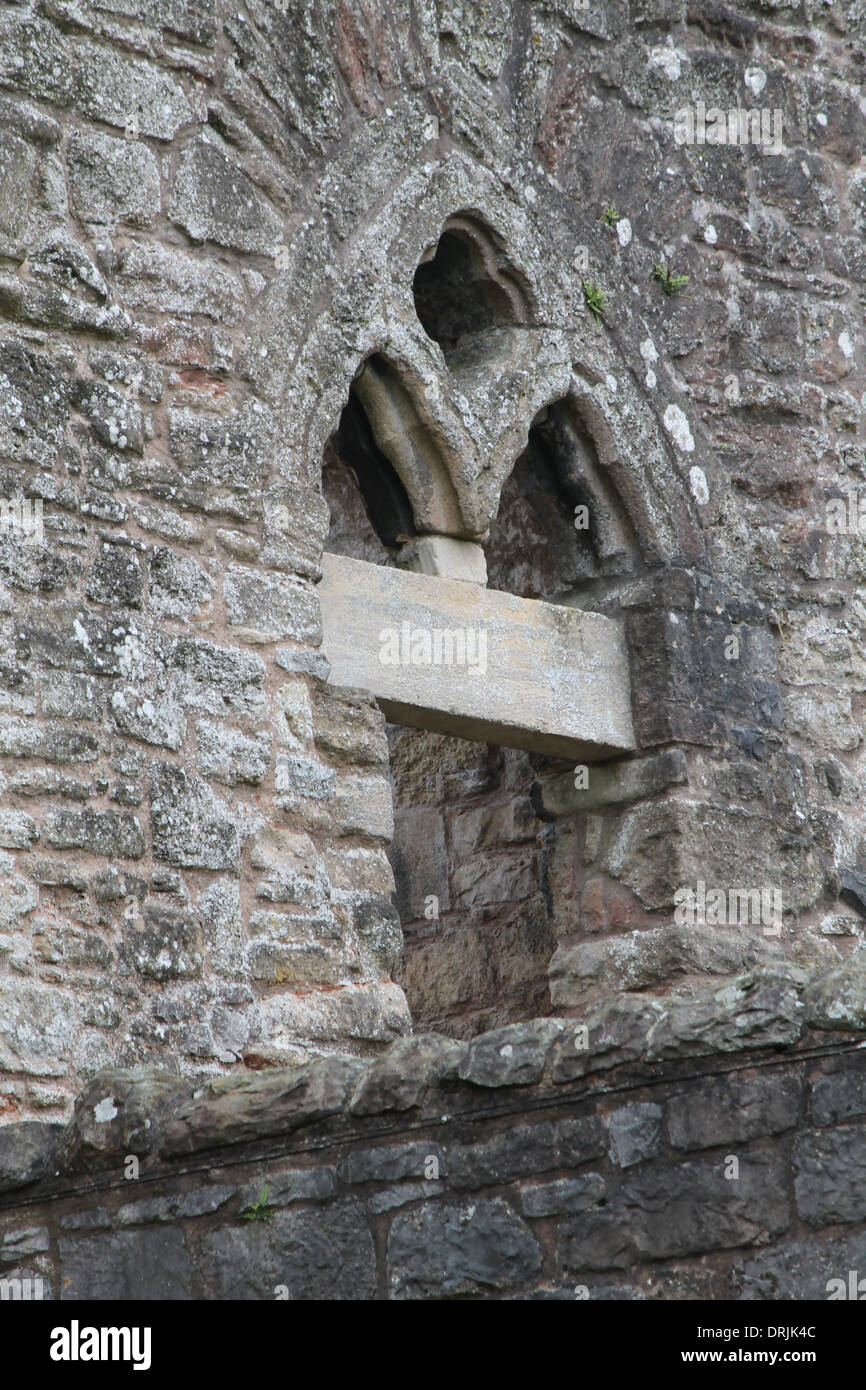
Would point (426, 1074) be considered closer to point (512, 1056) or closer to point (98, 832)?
point (512, 1056)

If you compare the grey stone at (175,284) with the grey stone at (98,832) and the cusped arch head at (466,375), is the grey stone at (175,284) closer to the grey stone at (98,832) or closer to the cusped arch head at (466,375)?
the cusped arch head at (466,375)

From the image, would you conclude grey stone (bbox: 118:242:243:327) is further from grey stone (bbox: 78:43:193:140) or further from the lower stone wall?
the lower stone wall

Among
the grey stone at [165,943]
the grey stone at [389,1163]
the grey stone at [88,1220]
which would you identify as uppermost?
the grey stone at [165,943]

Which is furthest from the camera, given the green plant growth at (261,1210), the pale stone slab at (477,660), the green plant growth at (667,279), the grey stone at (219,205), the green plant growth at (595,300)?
the green plant growth at (667,279)

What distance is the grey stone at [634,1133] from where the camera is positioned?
2.67m

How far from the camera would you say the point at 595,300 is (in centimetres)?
554

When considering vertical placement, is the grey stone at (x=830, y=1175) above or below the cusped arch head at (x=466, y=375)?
below

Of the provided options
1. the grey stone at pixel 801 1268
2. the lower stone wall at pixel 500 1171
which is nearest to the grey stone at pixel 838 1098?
the lower stone wall at pixel 500 1171

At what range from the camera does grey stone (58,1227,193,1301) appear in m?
3.01

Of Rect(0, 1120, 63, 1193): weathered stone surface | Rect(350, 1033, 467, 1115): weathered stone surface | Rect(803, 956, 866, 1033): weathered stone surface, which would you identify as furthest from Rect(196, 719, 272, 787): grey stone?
Rect(803, 956, 866, 1033): weathered stone surface

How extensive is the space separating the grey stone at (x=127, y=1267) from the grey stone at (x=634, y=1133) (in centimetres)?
77

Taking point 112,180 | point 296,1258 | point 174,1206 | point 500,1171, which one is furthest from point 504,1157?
point 112,180

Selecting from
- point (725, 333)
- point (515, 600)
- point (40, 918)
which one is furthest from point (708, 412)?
point (40, 918)
